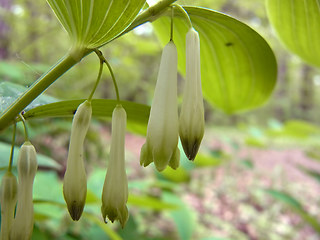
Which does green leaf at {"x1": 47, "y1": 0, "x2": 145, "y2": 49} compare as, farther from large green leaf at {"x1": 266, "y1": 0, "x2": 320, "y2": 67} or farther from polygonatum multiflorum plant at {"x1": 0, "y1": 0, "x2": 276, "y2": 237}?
large green leaf at {"x1": 266, "y1": 0, "x2": 320, "y2": 67}

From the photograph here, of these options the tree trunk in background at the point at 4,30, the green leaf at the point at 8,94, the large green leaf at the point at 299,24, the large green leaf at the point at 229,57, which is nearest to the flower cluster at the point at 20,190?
the green leaf at the point at 8,94

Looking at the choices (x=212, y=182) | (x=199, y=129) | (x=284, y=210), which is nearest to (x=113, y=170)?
(x=199, y=129)

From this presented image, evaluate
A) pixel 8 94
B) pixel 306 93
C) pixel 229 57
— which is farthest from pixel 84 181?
pixel 306 93

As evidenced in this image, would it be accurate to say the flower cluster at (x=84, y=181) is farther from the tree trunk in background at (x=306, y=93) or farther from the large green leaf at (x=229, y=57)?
the tree trunk in background at (x=306, y=93)

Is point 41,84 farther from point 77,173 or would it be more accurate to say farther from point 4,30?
point 4,30

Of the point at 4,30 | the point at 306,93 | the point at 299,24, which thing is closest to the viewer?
the point at 299,24

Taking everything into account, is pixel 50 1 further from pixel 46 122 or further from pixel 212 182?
pixel 212 182

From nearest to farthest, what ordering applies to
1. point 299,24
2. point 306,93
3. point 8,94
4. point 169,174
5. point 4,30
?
point 8,94
point 299,24
point 169,174
point 4,30
point 306,93

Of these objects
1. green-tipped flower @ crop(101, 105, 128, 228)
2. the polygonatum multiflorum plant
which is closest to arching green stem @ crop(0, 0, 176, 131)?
the polygonatum multiflorum plant

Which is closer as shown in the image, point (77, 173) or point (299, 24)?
point (77, 173)
